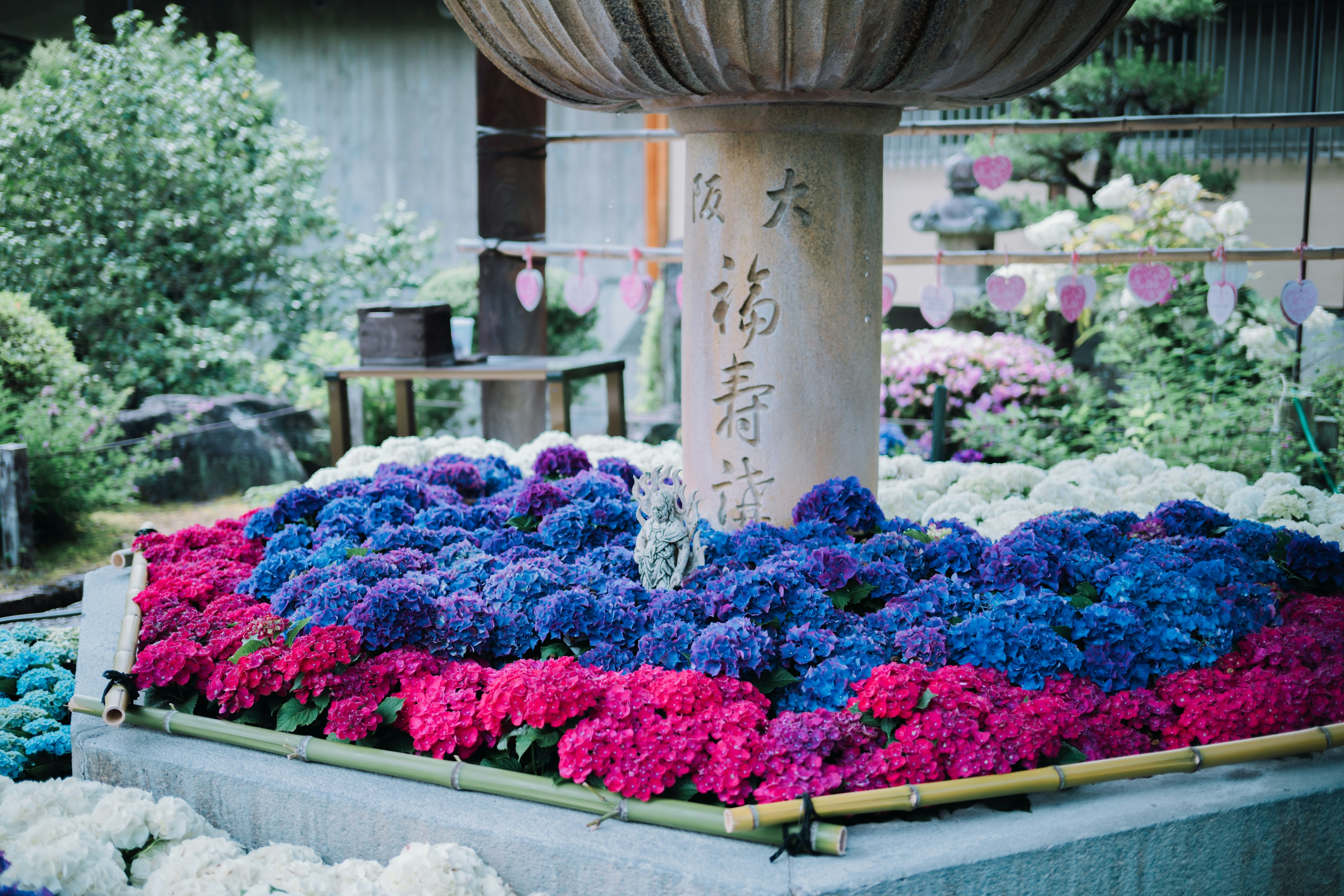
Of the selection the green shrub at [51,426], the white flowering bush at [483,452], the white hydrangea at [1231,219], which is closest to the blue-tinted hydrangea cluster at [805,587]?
the white flowering bush at [483,452]

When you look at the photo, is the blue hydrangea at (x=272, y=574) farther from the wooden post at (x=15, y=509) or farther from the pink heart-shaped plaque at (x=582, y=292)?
the wooden post at (x=15, y=509)

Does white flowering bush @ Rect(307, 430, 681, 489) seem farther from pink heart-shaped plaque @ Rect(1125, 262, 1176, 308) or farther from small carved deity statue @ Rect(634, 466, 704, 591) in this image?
pink heart-shaped plaque @ Rect(1125, 262, 1176, 308)

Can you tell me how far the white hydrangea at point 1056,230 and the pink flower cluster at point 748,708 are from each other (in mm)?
4886

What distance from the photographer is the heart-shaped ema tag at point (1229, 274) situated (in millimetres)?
4332

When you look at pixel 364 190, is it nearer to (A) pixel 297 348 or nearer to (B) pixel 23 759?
(A) pixel 297 348

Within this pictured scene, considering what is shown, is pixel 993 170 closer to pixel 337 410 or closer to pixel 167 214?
pixel 337 410

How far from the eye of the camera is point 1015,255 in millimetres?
4656

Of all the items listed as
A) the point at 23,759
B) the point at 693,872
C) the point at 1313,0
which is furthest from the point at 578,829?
the point at 1313,0

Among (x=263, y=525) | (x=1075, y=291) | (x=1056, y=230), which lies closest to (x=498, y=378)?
(x=263, y=525)

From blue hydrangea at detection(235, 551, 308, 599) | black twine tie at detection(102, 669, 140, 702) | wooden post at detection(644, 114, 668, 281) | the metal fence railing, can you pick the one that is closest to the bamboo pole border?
blue hydrangea at detection(235, 551, 308, 599)

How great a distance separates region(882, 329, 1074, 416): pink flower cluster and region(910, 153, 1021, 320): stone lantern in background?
623 mm

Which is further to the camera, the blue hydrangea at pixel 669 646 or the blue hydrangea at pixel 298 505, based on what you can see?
the blue hydrangea at pixel 298 505

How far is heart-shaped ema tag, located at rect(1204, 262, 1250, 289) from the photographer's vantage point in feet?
14.2

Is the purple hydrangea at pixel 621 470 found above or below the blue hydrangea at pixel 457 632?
above
